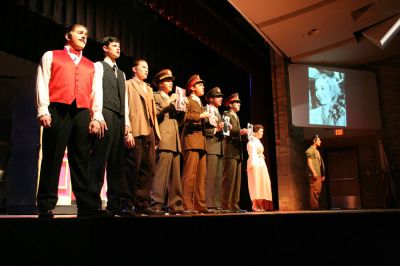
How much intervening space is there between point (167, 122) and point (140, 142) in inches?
22.2

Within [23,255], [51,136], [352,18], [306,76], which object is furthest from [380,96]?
[23,255]

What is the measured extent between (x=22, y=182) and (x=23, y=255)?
12.2ft

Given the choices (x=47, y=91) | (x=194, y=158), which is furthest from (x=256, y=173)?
(x=47, y=91)

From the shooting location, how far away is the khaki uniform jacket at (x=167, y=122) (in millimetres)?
4070

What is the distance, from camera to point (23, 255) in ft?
6.93

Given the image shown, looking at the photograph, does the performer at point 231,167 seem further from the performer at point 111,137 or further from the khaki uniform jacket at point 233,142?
the performer at point 111,137

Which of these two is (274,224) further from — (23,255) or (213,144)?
(213,144)

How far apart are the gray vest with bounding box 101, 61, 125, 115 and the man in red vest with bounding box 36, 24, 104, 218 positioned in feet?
0.59

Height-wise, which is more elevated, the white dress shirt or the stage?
the white dress shirt

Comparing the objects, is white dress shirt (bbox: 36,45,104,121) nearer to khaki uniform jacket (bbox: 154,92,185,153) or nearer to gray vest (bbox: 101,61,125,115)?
gray vest (bbox: 101,61,125,115)

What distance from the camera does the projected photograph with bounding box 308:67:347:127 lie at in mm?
9266

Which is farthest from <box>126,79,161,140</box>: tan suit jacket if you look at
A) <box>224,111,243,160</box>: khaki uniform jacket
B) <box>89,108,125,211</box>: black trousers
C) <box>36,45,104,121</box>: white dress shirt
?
<box>224,111,243,160</box>: khaki uniform jacket

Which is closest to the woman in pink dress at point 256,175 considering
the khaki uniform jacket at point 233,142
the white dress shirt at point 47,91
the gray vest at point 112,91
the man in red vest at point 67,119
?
the khaki uniform jacket at point 233,142

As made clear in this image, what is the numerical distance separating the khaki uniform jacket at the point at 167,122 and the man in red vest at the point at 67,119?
1.07 metres
